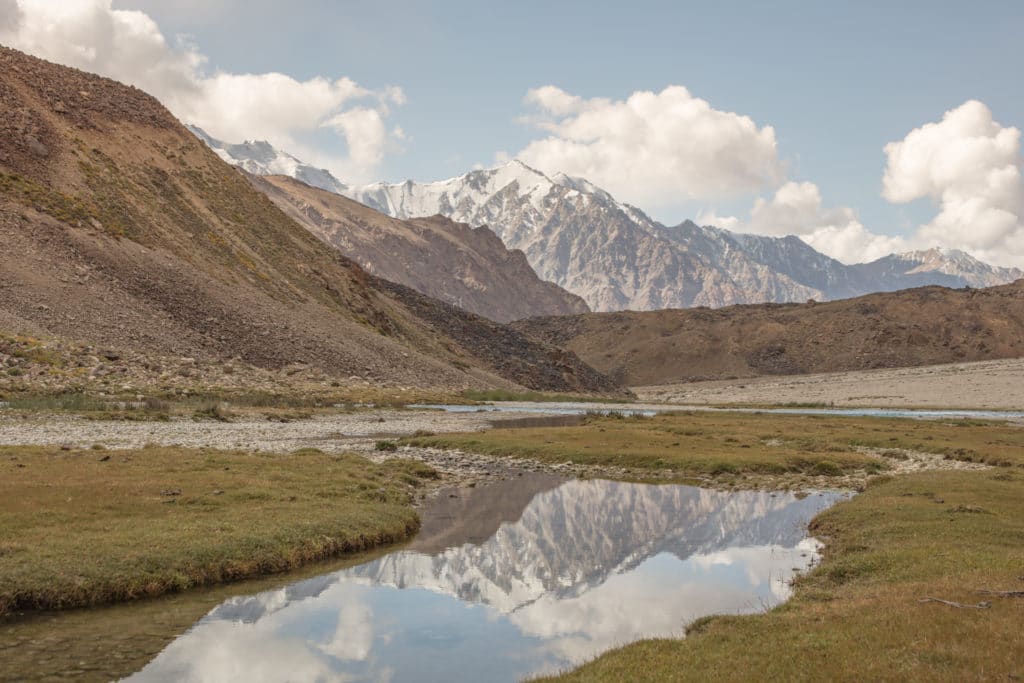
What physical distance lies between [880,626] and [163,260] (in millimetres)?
115198

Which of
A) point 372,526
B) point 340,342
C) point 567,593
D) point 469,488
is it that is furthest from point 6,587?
point 340,342

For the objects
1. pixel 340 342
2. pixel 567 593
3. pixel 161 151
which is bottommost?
pixel 567 593

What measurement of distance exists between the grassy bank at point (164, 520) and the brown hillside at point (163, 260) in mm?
57016

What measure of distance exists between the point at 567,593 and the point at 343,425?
5172cm

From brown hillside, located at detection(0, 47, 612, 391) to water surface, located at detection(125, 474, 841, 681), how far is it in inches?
2821

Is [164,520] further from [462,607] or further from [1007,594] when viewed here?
[1007,594]

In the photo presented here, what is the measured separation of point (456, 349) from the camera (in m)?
169

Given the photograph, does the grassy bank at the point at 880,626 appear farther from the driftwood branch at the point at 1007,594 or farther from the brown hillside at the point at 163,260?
the brown hillside at the point at 163,260

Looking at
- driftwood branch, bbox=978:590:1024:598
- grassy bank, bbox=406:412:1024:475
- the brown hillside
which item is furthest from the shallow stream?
the brown hillside

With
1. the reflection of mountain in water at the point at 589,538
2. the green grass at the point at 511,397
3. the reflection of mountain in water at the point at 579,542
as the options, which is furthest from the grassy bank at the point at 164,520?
the green grass at the point at 511,397

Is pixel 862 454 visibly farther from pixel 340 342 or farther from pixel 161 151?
pixel 161 151

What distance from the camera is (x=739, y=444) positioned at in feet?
213

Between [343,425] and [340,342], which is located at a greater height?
[340,342]

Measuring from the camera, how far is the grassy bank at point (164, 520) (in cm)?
2217
